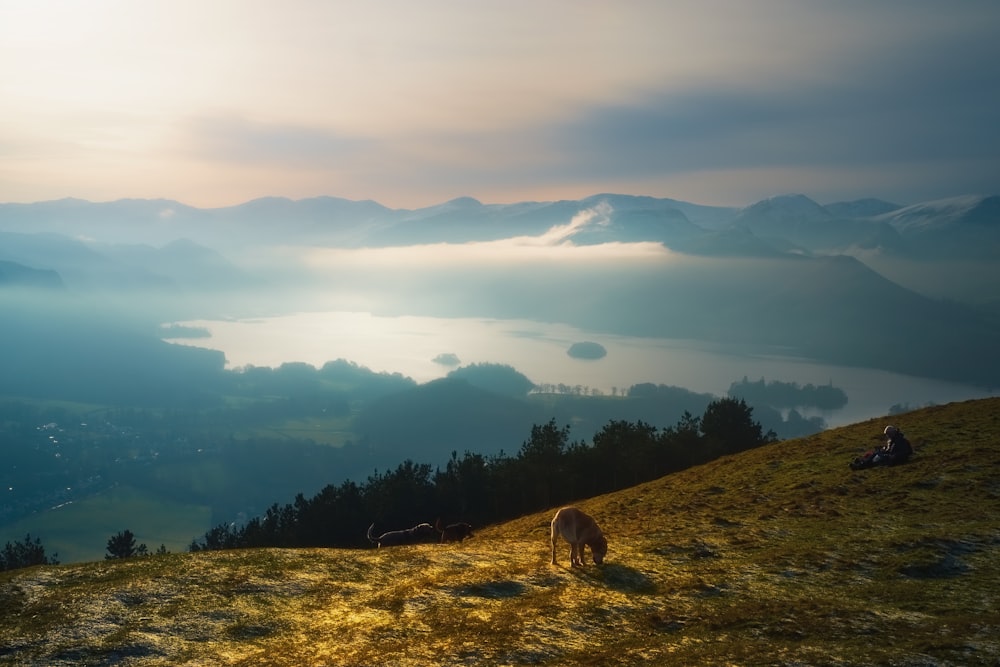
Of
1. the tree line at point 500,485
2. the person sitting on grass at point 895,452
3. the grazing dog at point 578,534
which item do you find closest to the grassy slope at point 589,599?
the grazing dog at point 578,534

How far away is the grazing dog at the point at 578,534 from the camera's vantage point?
18906 millimetres

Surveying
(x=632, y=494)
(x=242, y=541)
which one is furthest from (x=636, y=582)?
(x=242, y=541)

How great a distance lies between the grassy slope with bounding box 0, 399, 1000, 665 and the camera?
42.3ft

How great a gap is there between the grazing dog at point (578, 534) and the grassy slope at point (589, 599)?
0.59 metres

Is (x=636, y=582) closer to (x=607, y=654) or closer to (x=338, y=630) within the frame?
(x=607, y=654)

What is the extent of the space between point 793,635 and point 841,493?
1669cm

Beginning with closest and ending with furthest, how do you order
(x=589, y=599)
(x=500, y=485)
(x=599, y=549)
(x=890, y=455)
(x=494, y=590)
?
1. (x=589, y=599)
2. (x=494, y=590)
3. (x=599, y=549)
4. (x=890, y=455)
5. (x=500, y=485)

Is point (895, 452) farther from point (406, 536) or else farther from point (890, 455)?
point (406, 536)

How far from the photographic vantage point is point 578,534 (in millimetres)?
18891

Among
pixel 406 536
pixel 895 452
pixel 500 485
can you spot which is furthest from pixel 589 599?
pixel 500 485

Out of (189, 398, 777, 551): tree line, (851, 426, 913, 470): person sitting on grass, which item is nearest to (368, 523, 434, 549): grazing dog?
(851, 426, 913, 470): person sitting on grass

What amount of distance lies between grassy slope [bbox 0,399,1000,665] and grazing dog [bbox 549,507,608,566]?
594 millimetres

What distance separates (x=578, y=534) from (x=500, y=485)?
50971 millimetres

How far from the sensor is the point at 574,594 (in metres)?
16.4
